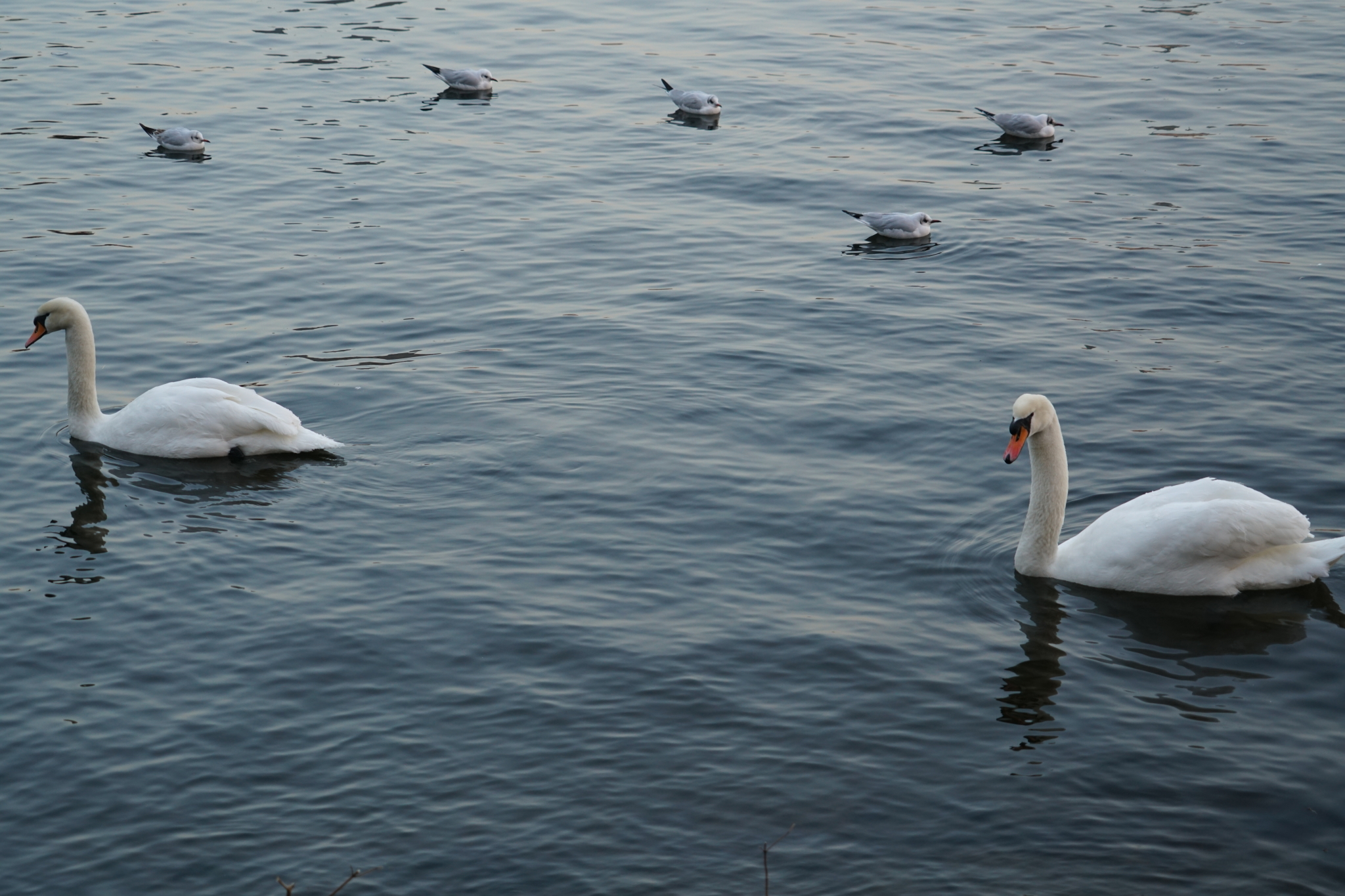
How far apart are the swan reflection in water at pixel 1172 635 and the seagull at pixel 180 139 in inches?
661

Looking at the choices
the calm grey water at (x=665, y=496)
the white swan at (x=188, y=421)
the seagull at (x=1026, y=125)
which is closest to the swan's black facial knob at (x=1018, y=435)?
the calm grey water at (x=665, y=496)

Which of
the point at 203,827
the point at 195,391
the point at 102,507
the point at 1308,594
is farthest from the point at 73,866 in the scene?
the point at 1308,594

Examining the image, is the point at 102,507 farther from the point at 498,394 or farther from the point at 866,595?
the point at 866,595

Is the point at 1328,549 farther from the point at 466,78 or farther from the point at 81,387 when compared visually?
the point at 466,78

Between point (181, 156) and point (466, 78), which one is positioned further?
point (466, 78)

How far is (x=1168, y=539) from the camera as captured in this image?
10523 millimetres

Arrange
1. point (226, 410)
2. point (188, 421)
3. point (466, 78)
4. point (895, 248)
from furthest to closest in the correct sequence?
point (466, 78) < point (895, 248) < point (188, 421) < point (226, 410)

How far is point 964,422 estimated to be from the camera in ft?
45.6

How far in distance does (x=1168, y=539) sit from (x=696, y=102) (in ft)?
53.9

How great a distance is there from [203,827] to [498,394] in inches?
278

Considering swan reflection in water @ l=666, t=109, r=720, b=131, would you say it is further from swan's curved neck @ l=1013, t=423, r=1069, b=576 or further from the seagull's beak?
the seagull's beak

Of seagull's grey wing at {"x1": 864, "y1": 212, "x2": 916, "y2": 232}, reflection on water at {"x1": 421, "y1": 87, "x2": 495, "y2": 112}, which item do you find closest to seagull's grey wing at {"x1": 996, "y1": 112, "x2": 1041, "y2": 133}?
seagull's grey wing at {"x1": 864, "y1": 212, "x2": 916, "y2": 232}

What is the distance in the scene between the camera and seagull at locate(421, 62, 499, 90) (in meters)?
26.8

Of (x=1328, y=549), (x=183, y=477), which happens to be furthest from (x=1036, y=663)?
(x=183, y=477)
